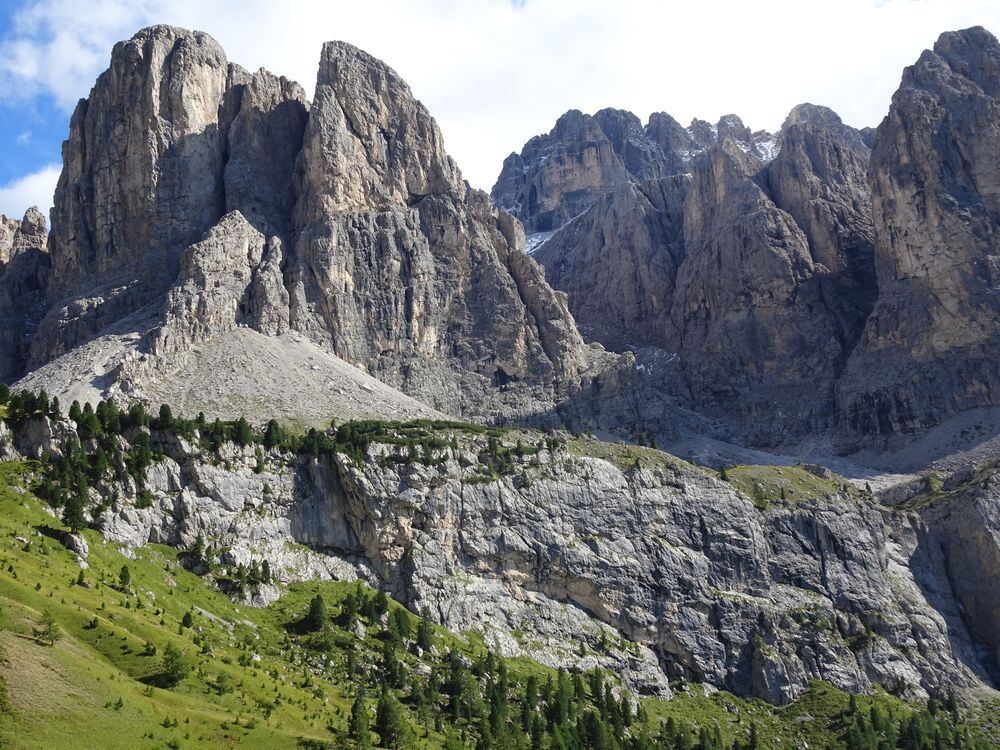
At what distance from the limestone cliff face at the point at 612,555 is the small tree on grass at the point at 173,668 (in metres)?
33.2

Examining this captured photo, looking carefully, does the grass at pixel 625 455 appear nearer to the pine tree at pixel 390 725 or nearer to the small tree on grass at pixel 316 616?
the small tree on grass at pixel 316 616

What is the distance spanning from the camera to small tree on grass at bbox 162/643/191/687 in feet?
285

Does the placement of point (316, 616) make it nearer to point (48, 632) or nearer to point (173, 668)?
point (173, 668)

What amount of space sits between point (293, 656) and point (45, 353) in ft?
374

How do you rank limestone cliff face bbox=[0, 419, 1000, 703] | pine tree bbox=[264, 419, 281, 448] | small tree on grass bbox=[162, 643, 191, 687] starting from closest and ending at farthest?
small tree on grass bbox=[162, 643, 191, 687] → limestone cliff face bbox=[0, 419, 1000, 703] → pine tree bbox=[264, 419, 281, 448]

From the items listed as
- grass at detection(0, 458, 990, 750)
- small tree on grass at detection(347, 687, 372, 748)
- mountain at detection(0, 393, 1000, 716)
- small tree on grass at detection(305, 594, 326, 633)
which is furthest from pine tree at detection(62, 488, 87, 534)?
small tree on grass at detection(347, 687, 372, 748)

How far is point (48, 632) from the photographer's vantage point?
260 ft

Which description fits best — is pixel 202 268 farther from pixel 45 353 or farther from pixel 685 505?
pixel 685 505

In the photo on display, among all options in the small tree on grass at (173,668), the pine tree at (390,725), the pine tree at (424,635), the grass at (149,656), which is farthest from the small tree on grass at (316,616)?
the small tree on grass at (173,668)

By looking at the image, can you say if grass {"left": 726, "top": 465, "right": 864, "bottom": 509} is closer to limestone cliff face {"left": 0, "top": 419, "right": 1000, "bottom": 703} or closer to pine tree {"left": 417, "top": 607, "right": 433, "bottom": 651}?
limestone cliff face {"left": 0, "top": 419, "right": 1000, "bottom": 703}

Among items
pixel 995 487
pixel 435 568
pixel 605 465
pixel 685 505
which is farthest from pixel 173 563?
pixel 995 487

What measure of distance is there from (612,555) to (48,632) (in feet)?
335

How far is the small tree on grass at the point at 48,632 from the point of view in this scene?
78500mm

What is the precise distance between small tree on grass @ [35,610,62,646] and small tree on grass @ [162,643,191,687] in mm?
10063
